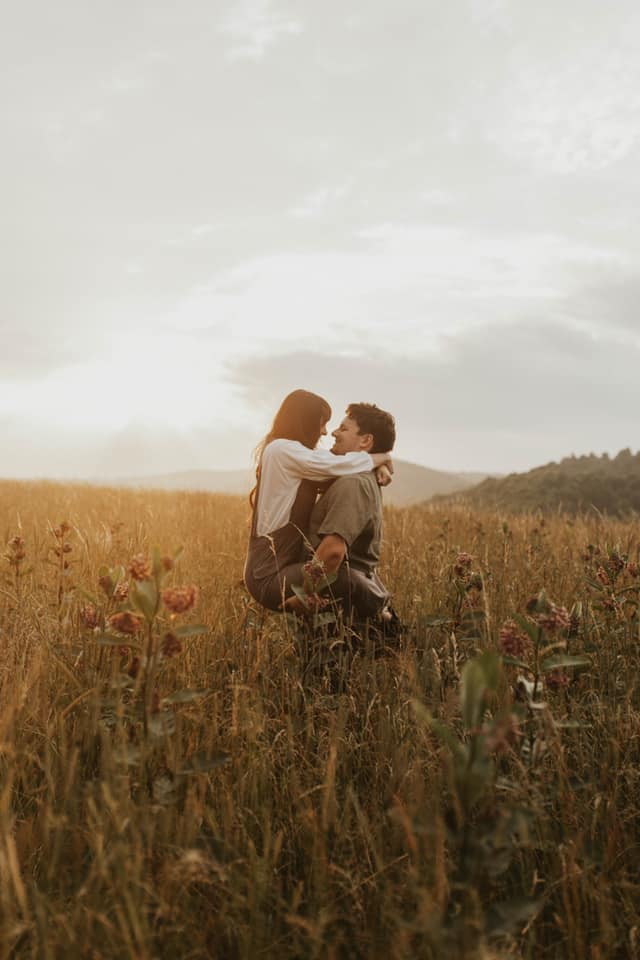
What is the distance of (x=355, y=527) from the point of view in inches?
136

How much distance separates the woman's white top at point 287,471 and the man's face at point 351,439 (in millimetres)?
273

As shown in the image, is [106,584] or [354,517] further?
[354,517]

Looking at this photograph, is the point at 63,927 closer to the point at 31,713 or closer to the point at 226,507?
the point at 31,713

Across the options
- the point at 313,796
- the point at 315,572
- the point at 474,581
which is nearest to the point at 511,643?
the point at 313,796

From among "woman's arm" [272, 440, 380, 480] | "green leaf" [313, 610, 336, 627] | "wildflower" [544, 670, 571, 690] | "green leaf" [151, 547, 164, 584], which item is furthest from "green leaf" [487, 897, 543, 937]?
"woman's arm" [272, 440, 380, 480]

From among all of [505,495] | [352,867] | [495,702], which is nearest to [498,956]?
[352,867]

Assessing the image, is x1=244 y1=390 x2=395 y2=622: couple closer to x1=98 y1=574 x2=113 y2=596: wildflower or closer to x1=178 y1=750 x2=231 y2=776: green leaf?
x1=98 y1=574 x2=113 y2=596: wildflower

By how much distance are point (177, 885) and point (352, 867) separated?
0.44 metres

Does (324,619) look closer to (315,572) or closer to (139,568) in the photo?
(315,572)

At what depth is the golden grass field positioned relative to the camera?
→ 4.46 feet

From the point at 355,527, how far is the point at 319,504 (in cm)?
30

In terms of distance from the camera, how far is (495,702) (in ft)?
8.62

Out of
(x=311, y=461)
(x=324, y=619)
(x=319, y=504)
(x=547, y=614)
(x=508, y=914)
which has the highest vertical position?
(x=311, y=461)

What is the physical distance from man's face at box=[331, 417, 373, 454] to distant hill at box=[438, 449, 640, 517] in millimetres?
10724
